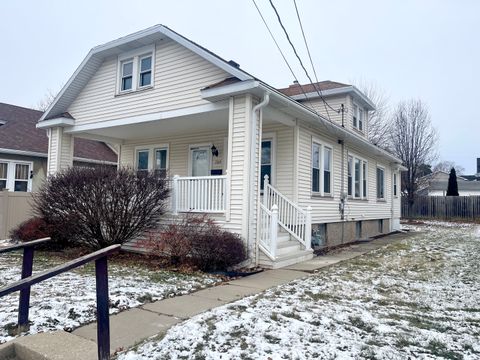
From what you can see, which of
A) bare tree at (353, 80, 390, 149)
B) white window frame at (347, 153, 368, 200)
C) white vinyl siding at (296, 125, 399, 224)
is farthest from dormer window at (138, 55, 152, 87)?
bare tree at (353, 80, 390, 149)

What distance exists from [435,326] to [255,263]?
166 inches

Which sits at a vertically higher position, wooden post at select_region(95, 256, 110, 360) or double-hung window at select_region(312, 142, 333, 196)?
double-hung window at select_region(312, 142, 333, 196)

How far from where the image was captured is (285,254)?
8836 millimetres

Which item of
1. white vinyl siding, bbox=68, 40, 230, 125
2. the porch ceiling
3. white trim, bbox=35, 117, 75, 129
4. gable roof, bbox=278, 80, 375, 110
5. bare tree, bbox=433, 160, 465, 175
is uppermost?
bare tree, bbox=433, 160, 465, 175

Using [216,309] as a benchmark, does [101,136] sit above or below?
above

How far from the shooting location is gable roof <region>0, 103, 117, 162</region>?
15992 mm

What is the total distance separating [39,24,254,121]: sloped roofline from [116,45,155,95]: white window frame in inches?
11.6

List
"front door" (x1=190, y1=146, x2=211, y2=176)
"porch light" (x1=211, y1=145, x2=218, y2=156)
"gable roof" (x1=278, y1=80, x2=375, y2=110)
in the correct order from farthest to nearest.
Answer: "gable roof" (x1=278, y1=80, x2=375, y2=110)
"front door" (x1=190, y1=146, x2=211, y2=176)
"porch light" (x1=211, y1=145, x2=218, y2=156)

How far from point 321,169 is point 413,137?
67.0 feet

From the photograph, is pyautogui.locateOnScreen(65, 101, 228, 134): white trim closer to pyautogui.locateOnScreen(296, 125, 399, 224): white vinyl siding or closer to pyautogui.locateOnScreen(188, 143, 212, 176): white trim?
pyautogui.locateOnScreen(188, 143, 212, 176): white trim

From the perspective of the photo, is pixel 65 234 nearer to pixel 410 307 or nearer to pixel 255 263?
pixel 255 263

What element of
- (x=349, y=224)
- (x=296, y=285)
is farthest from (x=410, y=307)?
(x=349, y=224)

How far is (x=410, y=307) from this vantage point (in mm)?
5207

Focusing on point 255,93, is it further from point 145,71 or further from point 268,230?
point 145,71
